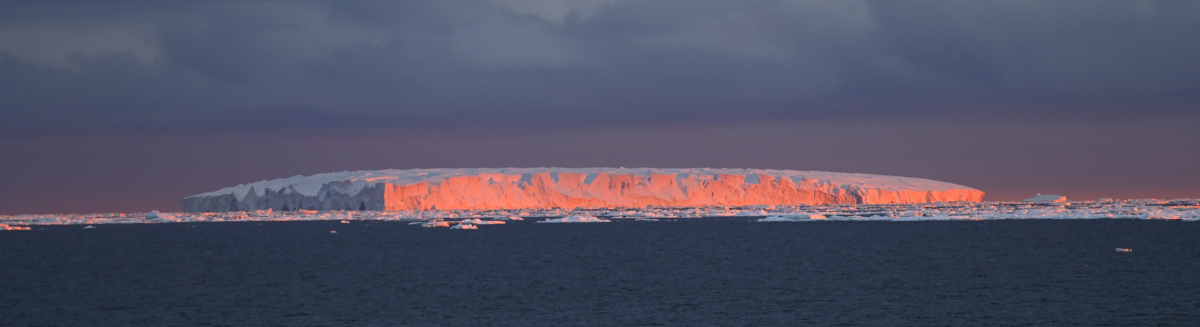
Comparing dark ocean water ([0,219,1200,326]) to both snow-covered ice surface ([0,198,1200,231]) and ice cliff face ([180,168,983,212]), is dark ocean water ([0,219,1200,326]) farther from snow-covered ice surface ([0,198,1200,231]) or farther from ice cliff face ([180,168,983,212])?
ice cliff face ([180,168,983,212])

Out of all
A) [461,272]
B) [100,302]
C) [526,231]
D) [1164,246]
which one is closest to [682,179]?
[526,231]

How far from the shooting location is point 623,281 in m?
20.4

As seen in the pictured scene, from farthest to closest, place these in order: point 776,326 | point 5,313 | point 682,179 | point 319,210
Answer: point 682,179
point 319,210
point 5,313
point 776,326

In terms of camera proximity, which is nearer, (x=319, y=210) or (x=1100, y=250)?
(x=1100, y=250)

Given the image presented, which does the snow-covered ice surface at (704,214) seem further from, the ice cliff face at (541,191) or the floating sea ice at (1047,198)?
the floating sea ice at (1047,198)

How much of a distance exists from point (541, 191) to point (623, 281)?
43693 mm

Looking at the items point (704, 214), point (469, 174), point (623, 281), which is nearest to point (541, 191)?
point (469, 174)

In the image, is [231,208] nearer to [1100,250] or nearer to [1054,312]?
[1100,250]

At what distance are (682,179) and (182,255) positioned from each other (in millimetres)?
40184

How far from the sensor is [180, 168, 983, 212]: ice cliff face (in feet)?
196

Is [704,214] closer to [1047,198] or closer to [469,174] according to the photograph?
[469,174]

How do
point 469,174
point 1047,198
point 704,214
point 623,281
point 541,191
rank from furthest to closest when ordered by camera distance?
point 1047,198, point 469,174, point 541,191, point 704,214, point 623,281

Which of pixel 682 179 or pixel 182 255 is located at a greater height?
pixel 682 179

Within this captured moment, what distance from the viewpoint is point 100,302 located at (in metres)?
18.1
